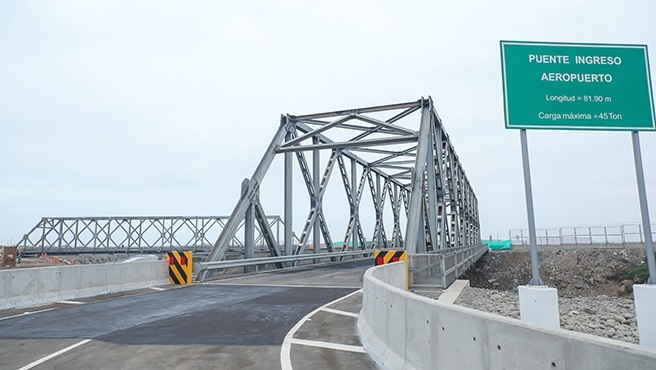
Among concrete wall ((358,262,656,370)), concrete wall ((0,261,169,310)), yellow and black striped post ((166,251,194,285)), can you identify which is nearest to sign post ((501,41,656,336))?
concrete wall ((358,262,656,370))

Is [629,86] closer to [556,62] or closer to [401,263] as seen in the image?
[556,62]

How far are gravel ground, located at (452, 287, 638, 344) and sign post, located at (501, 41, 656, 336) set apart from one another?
4205mm

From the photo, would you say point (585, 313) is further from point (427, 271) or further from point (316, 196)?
point (316, 196)

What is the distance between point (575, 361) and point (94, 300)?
12.4m

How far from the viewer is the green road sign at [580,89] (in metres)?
7.45

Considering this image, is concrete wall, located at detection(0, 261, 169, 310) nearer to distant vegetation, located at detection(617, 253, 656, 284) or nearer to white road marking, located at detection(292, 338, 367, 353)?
white road marking, located at detection(292, 338, 367, 353)

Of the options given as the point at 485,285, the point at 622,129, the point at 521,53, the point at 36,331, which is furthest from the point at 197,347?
the point at 485,285

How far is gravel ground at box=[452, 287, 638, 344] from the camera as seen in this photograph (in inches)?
408

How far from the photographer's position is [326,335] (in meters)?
7.46

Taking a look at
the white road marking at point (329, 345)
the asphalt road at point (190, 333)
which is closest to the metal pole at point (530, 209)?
the white road marking at point (329, 345)

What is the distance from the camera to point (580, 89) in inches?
296

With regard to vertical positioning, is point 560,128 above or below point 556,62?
below

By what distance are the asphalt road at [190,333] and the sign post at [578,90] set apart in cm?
400

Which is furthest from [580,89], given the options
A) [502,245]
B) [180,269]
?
[502,245]
